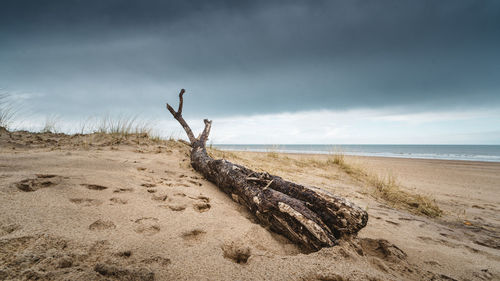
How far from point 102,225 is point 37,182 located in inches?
46.7

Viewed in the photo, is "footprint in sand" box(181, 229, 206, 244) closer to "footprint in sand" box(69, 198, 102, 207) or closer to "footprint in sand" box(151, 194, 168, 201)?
"footprint in sand" box(151, 194, 168, 201)

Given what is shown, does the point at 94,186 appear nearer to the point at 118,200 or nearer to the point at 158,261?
the point at 118,200

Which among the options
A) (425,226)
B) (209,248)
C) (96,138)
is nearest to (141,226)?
(209,248)

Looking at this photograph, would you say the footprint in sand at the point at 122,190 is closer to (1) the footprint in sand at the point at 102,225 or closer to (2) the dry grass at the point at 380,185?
(1) the footprint in sand at the point at 102,225

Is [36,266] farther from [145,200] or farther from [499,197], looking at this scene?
[499,197]

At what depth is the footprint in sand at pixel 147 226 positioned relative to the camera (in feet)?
5.88

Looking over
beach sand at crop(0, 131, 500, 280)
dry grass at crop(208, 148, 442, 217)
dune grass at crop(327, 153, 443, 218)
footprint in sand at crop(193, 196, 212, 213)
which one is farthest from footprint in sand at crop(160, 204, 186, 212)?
dune grass at crop(327, 153, 443, 218)

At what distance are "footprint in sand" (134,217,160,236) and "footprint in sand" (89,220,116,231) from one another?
0.19 meters

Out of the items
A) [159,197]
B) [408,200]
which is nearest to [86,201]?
[159,197]

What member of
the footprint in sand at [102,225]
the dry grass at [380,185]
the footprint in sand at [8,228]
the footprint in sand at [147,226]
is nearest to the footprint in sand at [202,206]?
the footprint in sand at [147,226]

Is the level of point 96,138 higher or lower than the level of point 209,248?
higher

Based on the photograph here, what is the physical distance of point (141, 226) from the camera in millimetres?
1851

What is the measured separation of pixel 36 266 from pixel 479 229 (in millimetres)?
5080

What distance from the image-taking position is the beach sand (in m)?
1.36
